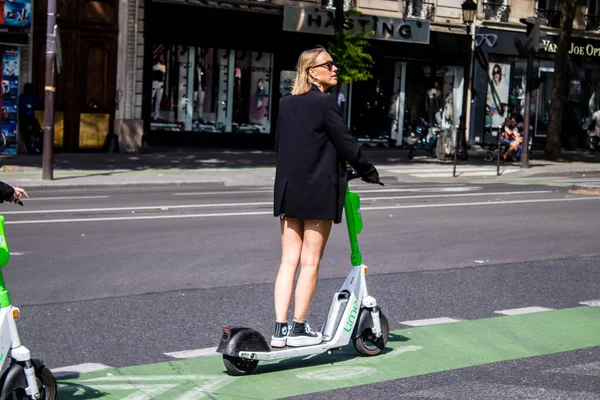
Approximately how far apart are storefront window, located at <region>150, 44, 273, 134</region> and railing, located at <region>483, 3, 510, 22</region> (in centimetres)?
886

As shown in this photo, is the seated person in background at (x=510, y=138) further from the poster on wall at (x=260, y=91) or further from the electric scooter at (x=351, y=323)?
the electric scooter at (x=351, y=323)

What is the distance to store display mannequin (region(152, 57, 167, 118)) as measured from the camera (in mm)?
30250

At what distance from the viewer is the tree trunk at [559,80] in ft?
99.9

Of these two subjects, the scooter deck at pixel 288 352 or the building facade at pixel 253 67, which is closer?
the scooter deck at pixel 288 352

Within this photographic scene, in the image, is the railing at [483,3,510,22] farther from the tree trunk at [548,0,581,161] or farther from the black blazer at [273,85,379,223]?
the black blazer at [273,85,379,223]

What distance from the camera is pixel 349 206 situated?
640cm

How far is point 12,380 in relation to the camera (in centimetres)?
470

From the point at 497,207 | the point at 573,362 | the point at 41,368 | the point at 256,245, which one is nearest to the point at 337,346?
the point at 573,362

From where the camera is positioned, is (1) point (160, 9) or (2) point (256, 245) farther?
(1) point (160, 9)

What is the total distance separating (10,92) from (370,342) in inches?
828

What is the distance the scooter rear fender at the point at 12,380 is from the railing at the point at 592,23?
37.7m

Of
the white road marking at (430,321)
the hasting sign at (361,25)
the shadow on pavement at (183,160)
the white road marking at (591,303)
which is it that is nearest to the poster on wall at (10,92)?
the shadow on pavement at (183,160)

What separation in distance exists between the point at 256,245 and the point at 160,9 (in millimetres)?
19231

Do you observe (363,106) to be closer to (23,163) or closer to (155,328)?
(23,163)
